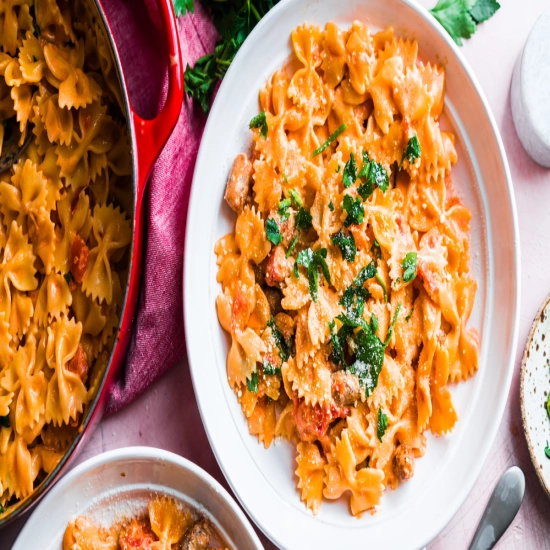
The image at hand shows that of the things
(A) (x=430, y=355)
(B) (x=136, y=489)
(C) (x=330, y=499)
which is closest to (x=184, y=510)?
(B) (x=136, y=489)

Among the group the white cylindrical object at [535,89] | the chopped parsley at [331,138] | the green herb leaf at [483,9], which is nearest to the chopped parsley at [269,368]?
the chopped parsley at [331,138]

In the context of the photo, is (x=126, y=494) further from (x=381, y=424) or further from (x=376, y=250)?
(x=376, y=250)

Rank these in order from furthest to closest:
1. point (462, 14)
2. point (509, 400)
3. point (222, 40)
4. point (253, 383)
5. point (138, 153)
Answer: point (509, 400) < point (462, 14) < point (222, 40) < point (253, 383) < point (138, 153)

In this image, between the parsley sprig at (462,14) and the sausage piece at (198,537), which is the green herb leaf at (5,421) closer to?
the sausage piece at (198,537)

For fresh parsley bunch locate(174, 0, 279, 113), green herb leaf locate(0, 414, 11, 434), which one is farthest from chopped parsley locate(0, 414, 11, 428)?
fresh parsley bunch locate(174, 0, 279, 113)

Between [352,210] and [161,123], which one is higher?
[161,123]

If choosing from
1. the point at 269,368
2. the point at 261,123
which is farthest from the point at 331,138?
the point at 269,368
